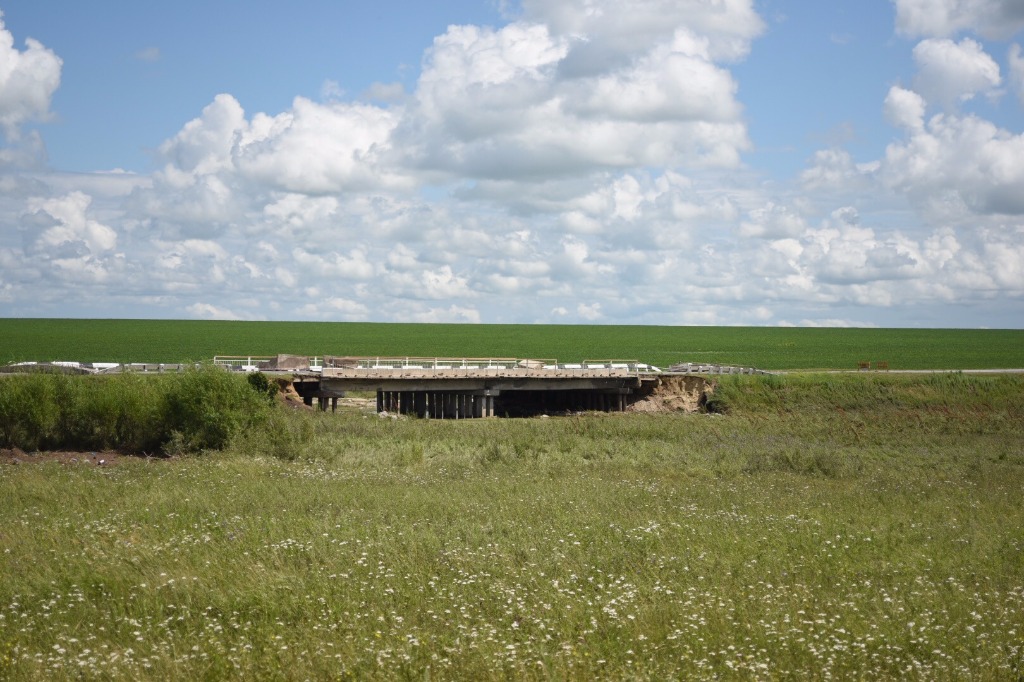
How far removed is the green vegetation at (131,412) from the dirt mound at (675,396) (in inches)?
1038

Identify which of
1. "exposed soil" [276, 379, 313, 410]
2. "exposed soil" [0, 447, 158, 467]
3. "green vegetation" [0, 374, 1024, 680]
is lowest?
"exposed soil" [0, 447, 158, 467]

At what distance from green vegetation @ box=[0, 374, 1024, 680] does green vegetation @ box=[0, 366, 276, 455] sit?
4.02 meters

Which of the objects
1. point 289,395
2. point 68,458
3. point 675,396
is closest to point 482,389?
point 289,395

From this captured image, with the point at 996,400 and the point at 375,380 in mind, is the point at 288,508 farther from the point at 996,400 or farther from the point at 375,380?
the point at 996,400

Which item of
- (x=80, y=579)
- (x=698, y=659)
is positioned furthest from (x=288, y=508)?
(x=698, y=659)

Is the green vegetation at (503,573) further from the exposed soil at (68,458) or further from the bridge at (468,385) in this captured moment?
the bridge at (468,385)

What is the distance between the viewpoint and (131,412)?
34.3m

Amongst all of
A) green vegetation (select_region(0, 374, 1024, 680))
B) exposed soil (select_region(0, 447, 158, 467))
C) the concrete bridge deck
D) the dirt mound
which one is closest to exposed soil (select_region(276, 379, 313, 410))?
the concrete bridge deck

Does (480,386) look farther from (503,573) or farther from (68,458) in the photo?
(503,573)

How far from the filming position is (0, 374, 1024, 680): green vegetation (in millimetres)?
11398

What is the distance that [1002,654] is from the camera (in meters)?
11.3

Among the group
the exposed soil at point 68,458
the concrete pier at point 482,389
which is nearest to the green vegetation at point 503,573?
the exposed soil at point 68,458

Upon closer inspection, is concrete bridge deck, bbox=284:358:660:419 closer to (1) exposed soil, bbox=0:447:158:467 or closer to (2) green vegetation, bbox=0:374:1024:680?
(1) exposed soil, bbox=0:447:158:467

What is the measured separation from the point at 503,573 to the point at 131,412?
2376 cm
